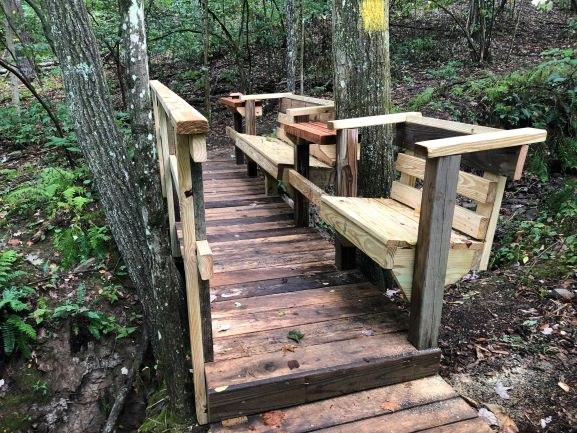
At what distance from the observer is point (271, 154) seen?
5.26 m

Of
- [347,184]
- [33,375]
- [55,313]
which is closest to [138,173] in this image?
[347,184]

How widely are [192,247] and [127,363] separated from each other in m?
2.57

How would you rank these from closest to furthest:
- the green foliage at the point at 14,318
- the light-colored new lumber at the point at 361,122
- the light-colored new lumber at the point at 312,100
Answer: the light-colored new lumber at the point at 361,122, the green foliage at the point at 14,318, the light-colored new lumber at the point at 312,100

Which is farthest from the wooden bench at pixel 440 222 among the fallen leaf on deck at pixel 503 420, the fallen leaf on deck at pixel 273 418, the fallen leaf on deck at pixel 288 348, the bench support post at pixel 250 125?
the bench support post at pixel 250 125

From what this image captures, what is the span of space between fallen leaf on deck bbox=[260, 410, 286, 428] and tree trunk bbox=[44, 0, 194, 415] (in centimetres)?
94

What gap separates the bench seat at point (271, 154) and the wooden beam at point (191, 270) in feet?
7.47

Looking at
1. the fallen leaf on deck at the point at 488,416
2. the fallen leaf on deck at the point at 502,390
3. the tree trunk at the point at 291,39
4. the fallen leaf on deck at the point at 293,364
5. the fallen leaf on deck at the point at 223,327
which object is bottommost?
the fallen leaf on deck at the point at 502,390

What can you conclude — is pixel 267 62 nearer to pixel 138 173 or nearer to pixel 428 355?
pixel 138 173

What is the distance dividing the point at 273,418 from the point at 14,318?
311cm

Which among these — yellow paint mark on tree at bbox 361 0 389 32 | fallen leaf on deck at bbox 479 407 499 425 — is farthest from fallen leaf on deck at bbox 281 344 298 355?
yellow paint mark on tree at bbox 361 0 389 32

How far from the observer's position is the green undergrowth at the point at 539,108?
235 inches

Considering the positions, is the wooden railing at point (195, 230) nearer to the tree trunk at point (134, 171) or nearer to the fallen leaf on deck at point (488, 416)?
the tree trunk at point (134, 171)

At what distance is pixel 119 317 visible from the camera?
489cm

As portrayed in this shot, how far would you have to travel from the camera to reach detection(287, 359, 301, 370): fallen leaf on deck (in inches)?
108
